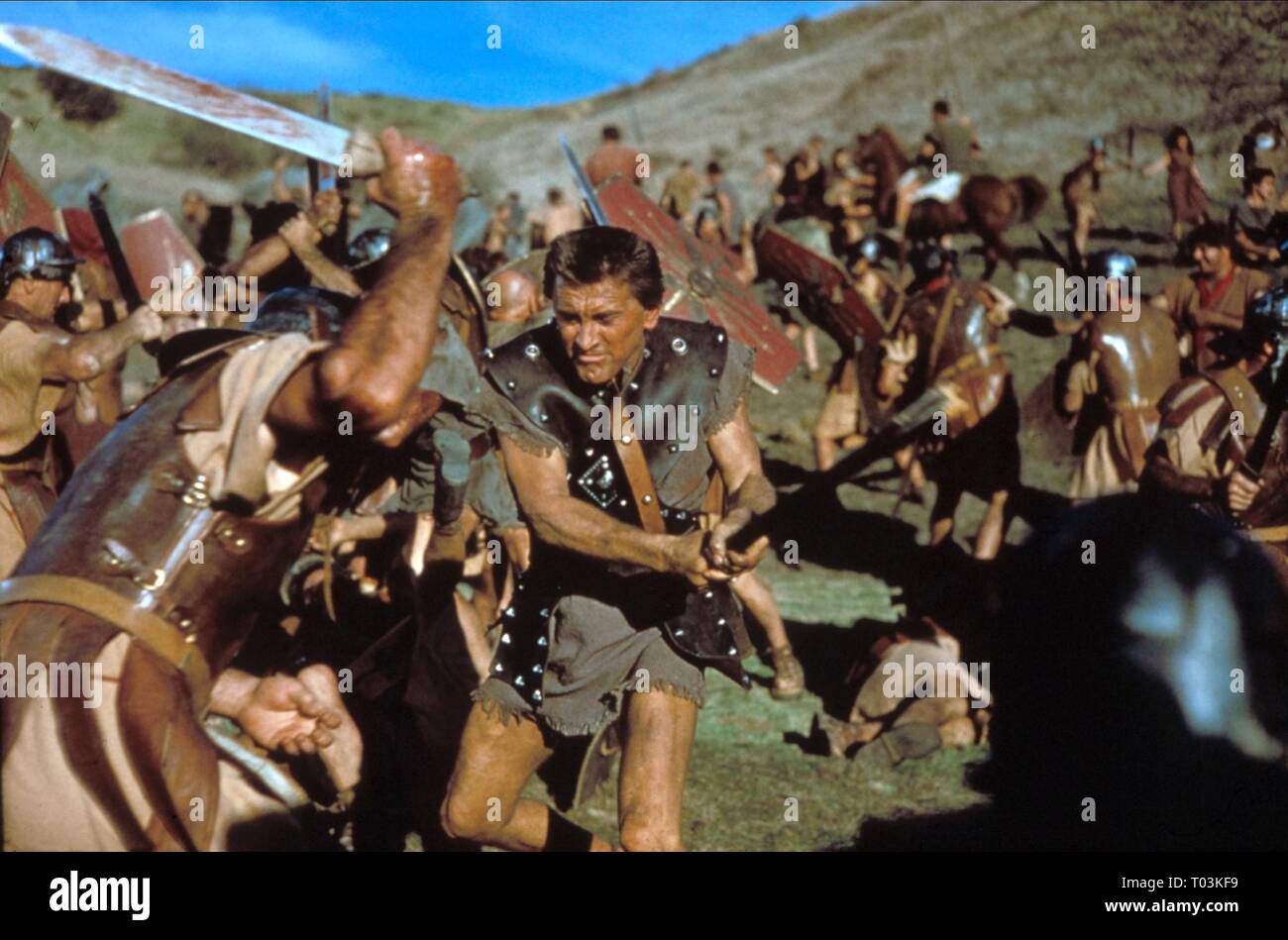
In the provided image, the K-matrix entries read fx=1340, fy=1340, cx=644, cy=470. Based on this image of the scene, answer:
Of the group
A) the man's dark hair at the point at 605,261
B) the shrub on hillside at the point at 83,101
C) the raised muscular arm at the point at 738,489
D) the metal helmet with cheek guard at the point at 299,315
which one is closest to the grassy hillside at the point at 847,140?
the shrub on hillside at the point at 83,101

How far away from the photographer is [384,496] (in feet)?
20.3

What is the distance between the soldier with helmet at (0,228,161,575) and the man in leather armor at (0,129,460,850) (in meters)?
2.29

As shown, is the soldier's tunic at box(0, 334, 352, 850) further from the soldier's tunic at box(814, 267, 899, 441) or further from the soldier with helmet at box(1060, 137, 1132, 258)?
the soldier with helmet at box(1060, 137, 1132, 258)

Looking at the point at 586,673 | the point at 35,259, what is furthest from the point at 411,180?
the point at 35,259

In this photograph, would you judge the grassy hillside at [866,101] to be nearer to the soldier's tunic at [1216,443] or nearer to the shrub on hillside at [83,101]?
the shrub on hillside at [83,101]

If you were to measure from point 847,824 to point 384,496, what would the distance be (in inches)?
99.6

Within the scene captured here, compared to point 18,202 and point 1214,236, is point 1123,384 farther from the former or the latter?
point 18,202

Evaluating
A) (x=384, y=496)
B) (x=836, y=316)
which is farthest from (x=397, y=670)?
(x=836, y=316)

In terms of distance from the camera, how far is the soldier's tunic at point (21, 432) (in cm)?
499

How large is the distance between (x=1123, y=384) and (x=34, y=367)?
5412mm

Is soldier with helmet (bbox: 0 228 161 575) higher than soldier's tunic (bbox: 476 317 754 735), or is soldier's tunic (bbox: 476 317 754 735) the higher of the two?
soldier with helmet (bbox: 0 228 161 575)

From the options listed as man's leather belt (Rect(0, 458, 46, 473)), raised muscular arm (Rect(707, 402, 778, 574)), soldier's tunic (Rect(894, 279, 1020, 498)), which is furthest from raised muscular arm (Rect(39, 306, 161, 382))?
soldier's tunic (Rect(894, 279, 1020, 498))

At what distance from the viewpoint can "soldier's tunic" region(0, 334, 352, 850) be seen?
2.76m

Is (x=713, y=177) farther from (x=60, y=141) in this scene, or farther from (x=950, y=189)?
(x=60, y=141)
